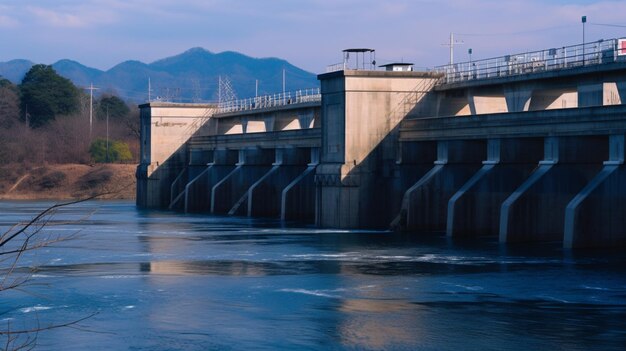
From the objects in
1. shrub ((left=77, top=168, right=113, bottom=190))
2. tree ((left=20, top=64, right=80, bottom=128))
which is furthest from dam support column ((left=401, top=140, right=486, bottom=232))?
tree ((left=20, top=64, right=80, bottom=128))

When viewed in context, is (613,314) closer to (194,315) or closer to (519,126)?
(194,315)

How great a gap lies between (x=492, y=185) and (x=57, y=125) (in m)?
106

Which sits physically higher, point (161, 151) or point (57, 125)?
point (57, 125)

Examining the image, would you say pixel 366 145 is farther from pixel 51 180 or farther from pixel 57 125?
pixel 57 125

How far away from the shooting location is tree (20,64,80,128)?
15850cm

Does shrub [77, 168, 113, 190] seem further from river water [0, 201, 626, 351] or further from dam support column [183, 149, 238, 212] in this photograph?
river water [0, 201, 626, 351]

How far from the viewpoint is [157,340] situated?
92.7 ft

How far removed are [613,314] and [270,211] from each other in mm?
55342

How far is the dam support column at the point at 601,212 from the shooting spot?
47500 mm

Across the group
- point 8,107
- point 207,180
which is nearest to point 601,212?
point 207,180

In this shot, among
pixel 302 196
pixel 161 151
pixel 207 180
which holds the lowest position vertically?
pixel 302 196

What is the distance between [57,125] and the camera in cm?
15288

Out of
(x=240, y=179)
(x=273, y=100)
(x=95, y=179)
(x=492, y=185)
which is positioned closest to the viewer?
(x=492, y=185)

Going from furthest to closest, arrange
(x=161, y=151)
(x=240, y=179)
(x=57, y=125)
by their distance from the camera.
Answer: (x=57, y=125) → (x=161, y=151) → (x=240, y=179)
